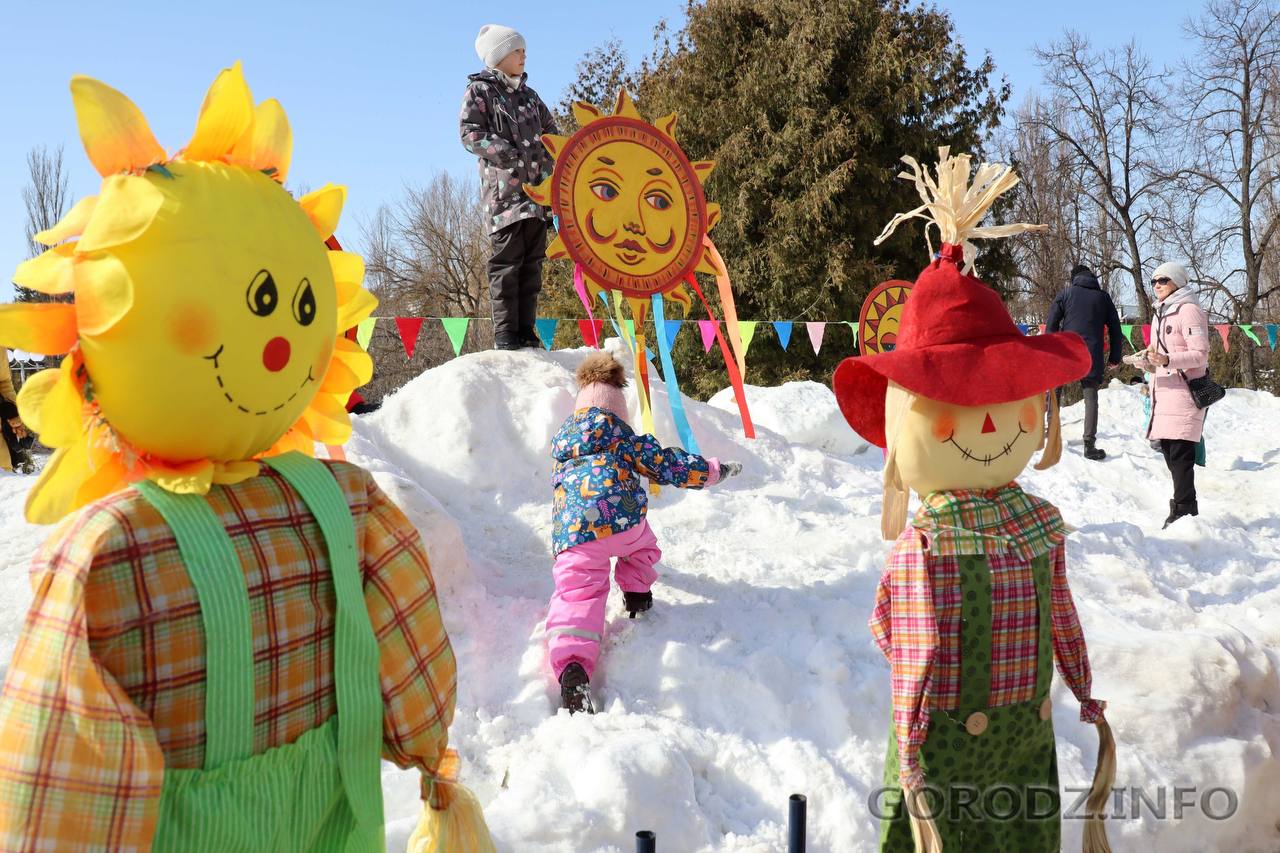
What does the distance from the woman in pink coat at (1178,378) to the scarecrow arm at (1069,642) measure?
4.51 meters

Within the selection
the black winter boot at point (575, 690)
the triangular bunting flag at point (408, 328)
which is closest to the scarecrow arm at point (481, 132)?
the triangular bunting flag at point (408, 328)

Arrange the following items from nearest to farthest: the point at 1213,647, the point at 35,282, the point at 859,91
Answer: the point at 35,282 < the point at 1213,647 < the point at 859,91

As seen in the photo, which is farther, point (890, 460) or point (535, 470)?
point (535, 470)

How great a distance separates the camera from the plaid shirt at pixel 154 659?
140cm

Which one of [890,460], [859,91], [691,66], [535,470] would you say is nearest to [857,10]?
[859,91]

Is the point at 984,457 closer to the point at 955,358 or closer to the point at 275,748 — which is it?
the point at 955,358

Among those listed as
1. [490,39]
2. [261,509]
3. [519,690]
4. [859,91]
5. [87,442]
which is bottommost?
[519,690]

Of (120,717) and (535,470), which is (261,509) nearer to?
(120,717)

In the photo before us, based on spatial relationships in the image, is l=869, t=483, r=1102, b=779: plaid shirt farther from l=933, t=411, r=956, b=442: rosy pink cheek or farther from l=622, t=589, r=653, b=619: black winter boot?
l=622, t=589, r=653, b=619: black winter boot

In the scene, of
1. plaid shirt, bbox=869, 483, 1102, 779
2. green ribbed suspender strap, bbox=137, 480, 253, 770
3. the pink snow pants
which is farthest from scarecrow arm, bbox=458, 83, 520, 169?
green ribbed suspender strap, bbox=137, 480, 253, 770

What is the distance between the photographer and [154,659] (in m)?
1.53

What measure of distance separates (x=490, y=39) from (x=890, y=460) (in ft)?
14.3

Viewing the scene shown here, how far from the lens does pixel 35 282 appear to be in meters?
1.61
